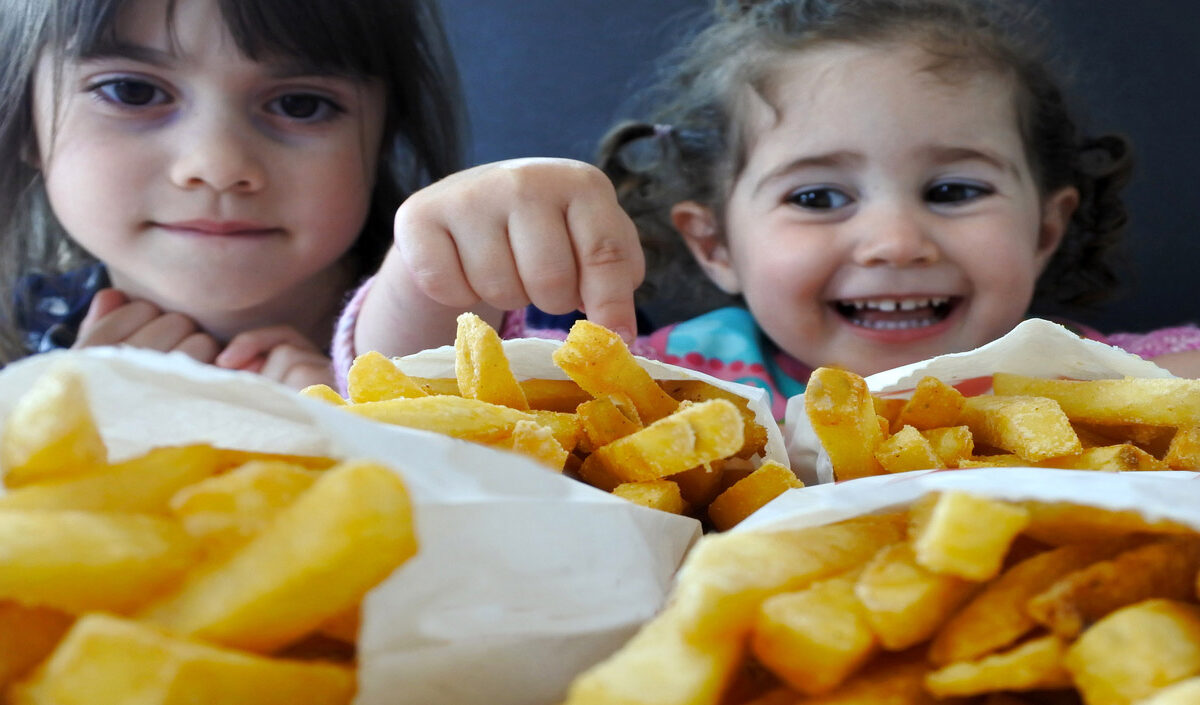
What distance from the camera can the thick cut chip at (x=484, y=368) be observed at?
570 mm

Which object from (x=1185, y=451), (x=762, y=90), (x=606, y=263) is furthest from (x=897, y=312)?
(x=1185, y=451)

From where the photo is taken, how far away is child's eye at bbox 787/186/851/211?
1.65 m

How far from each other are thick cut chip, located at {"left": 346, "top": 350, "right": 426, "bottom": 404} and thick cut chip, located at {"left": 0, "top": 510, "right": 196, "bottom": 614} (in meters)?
0.23

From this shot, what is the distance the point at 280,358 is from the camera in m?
1.59

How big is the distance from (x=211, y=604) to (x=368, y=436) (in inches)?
4.0

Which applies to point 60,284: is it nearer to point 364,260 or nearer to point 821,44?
point 364,260

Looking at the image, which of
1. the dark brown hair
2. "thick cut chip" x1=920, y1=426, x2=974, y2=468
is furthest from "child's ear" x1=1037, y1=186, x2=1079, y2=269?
"thick cut chip" x1=920, y1=426, x2=974, y2=468

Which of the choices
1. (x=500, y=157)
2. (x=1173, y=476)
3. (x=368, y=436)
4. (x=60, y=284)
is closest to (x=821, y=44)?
(x=500, y=157)

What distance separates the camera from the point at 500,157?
248 cm

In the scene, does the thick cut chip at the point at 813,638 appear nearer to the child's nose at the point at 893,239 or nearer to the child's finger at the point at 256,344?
the child's nose at the point at 893,239

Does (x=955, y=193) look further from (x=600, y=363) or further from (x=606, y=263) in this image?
(x=600, y=363)

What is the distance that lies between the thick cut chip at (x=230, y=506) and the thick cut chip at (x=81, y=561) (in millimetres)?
16

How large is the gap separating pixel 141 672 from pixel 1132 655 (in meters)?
0.35

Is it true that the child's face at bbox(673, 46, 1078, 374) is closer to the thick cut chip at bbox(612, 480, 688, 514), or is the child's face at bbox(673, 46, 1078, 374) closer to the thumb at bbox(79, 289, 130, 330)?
the thick cut chip at bbox(612, 480, 688, 514)
